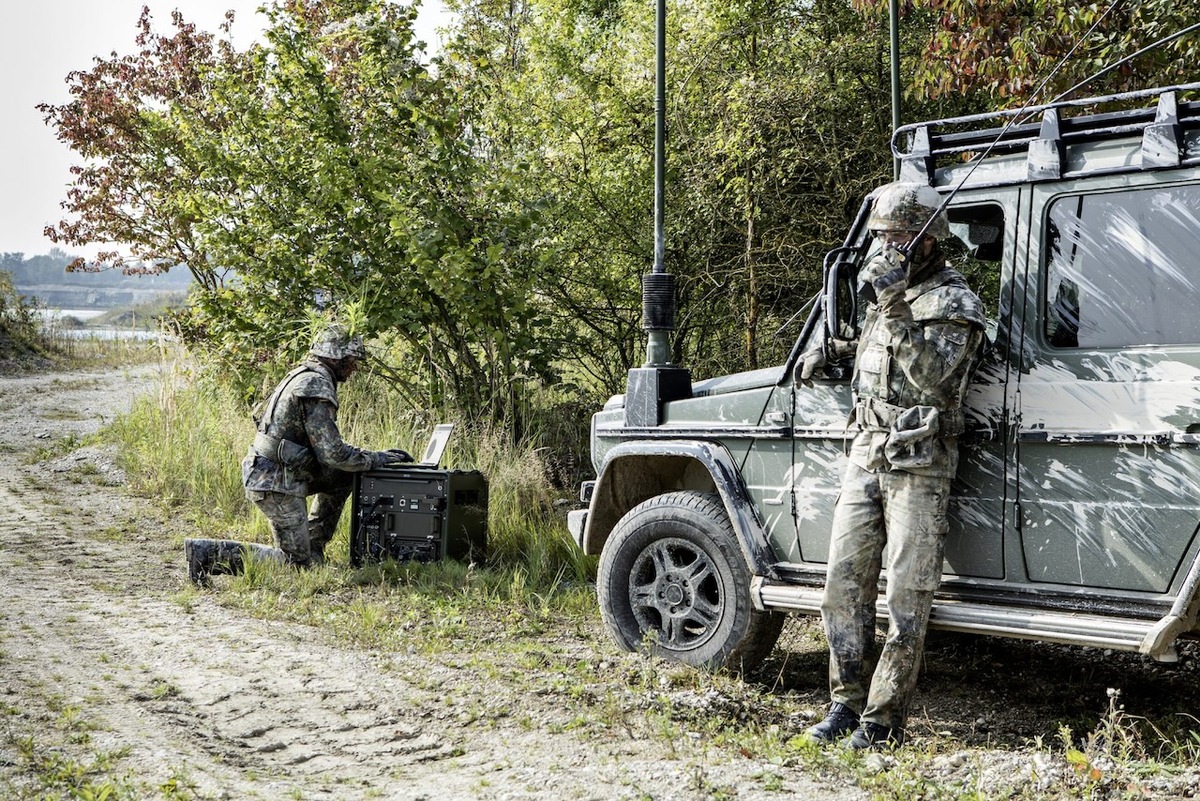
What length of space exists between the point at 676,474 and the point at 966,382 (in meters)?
1.94

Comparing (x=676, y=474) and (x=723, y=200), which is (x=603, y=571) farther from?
(x=723, y=200)

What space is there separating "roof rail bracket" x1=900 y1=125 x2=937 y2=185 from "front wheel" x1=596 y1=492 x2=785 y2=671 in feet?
5.49

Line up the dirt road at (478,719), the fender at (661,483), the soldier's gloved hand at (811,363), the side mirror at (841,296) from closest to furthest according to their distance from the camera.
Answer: the dirt road at (478,719)
the side mirror at (841,296)
the soldier's gloved hand at (811,363)
the fender at (661,483)

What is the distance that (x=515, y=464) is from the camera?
902cm

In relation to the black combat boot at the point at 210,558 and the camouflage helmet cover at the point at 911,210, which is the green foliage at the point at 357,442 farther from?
the camouflage helmet cover at the point at 911,210

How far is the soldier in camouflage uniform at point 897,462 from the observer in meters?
4.39

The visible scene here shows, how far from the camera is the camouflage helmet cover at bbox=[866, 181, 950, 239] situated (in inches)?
177

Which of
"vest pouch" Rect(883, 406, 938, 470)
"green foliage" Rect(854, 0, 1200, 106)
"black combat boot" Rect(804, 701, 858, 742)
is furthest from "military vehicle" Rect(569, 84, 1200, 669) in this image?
"green foliage" Rect(854, 0, 1200, 106)

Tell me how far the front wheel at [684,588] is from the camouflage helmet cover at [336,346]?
2936 mm

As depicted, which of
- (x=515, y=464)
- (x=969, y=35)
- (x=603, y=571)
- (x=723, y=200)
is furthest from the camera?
(x=723, y=200)

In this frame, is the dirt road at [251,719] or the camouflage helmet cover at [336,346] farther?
the camouflage helmet cover at [336,346]

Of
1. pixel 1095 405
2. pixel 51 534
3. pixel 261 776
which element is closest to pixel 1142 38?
pixel 1095 405

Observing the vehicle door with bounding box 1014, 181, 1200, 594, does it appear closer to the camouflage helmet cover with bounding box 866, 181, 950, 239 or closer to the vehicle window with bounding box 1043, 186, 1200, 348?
the vehicle window with bounding box 1043, 186, 1200, 348

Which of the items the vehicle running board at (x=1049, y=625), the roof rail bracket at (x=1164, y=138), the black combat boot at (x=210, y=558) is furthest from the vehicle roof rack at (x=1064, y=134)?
the black combat boot at (x=210, y=558)
